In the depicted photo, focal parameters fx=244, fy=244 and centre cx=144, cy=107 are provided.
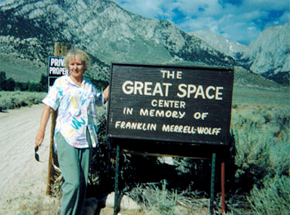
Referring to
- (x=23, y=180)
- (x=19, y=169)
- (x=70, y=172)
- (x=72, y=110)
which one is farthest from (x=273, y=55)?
(x=70, y=172)

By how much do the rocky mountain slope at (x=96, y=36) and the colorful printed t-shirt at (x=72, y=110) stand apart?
5503 cm

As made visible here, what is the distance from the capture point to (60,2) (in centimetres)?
13050

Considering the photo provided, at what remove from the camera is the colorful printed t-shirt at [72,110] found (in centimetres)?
257

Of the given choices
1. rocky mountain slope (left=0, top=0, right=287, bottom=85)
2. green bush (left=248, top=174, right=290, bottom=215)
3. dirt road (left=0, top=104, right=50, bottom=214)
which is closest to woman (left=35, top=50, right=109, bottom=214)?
dirt road (left=0, top=104, right=50, bottom=214)

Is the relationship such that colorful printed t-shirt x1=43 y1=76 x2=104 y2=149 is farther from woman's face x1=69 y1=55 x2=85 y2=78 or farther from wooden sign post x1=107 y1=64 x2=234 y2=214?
wooden sign post x1=107 y1=64 x2=234 y2=214

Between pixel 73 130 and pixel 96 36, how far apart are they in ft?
404

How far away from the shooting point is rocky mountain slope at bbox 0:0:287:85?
62875 mm

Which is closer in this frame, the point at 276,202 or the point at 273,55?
the point at 276,202

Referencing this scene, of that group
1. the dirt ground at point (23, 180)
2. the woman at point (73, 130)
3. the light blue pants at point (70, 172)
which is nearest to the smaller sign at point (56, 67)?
the woman at point (73, 130)

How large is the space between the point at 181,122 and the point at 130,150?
884mm

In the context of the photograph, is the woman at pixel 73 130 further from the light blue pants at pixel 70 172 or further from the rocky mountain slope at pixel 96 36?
the rocky mountain slope at pixel 96 36

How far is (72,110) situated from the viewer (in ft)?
8.50

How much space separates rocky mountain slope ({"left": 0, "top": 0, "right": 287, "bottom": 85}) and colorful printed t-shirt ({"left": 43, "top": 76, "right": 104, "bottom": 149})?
55.0 metres

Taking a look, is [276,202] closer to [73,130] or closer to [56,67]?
[73,130]
